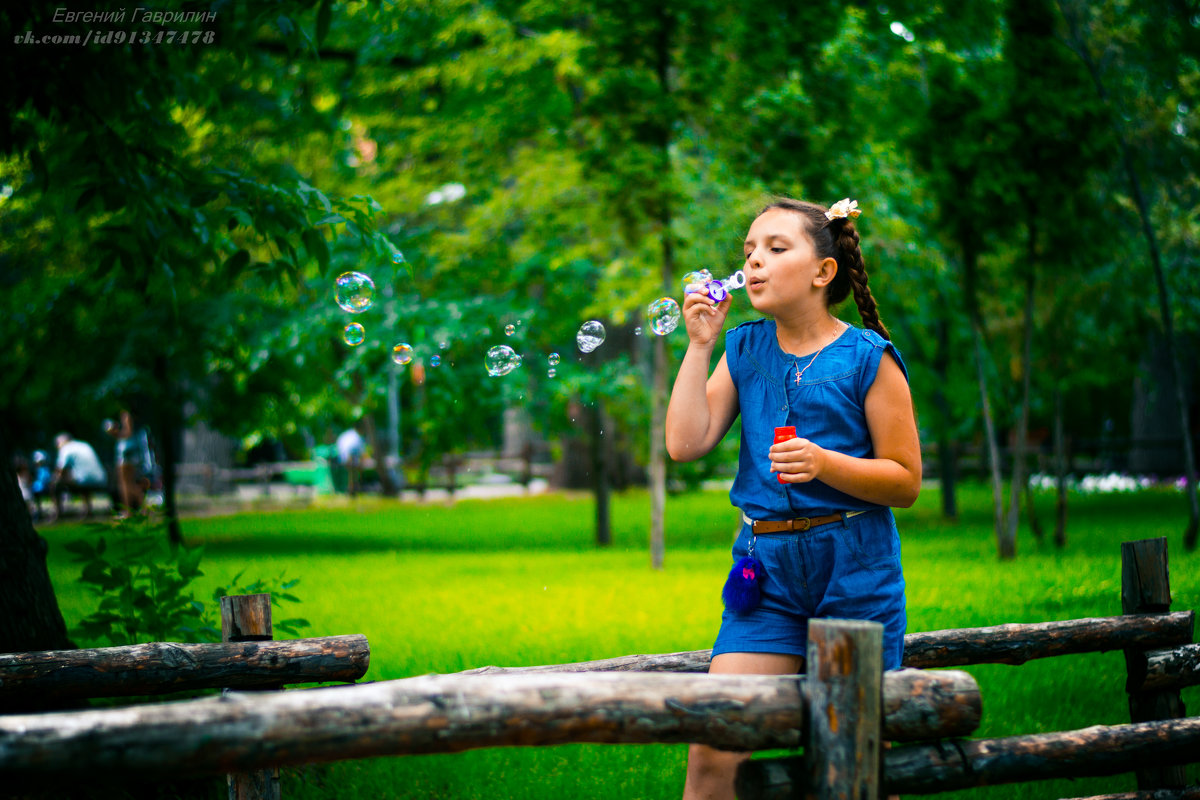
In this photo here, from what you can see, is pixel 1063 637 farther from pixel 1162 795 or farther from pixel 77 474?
pixel 77 474

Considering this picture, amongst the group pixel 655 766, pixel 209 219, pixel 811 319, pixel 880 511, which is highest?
pixel 209 219

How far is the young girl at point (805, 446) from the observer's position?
2.99 metres

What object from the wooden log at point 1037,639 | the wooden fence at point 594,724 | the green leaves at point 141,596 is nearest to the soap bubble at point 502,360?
the green leaves at point 141,596

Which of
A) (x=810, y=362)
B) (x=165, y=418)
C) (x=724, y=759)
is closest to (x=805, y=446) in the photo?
(x=810, y=362)

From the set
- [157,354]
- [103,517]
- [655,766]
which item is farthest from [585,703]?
[103,517]

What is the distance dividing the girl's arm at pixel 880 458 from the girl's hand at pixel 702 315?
1.67 ft

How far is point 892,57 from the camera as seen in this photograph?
1130 centimetres

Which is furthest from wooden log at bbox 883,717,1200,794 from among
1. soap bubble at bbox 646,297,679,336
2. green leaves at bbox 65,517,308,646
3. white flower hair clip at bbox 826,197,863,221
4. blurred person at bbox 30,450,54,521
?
blurred person at bbox 30,450,54,521

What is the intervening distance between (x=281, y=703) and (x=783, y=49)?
9.25m

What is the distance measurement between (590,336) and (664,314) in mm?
629

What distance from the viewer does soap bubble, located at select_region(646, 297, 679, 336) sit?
439 centimetres

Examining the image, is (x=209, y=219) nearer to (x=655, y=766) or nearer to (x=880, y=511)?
(x=655, y=766)

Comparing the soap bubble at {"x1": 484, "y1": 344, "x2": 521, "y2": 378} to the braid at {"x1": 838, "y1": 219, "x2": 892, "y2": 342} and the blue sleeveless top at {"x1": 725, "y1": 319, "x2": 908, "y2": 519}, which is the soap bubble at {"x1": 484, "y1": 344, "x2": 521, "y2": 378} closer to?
A: the blue sleeveless top at {"x1": 725, "y1": 319, "x2": 908, "y2": 519}

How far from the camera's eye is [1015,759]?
11.1ft
